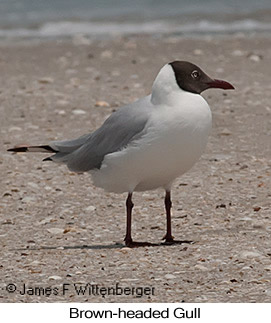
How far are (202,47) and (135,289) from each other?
419 inches

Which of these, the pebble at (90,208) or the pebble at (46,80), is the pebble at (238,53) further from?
the pebble at (90,208)

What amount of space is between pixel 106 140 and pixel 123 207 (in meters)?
1.17

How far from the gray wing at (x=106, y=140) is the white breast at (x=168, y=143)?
8 centimetres

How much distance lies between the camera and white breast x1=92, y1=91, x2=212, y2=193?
5.80 m

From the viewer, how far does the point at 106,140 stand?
6.21 metres

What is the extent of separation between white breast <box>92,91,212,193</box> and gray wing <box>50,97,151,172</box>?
0.25 feet

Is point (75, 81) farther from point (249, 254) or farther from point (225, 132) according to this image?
point (249, 254)

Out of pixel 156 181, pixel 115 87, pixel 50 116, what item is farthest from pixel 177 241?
pixel 115 87

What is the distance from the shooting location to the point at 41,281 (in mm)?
5477

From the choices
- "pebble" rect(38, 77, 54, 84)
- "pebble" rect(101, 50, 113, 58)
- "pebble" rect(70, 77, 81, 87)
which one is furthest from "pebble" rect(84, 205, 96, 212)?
"pebble" rect(101, 50, 113, 58)

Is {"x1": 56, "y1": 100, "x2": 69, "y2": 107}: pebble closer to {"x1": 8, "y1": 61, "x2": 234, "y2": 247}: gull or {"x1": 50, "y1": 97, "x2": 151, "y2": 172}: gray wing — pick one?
{"x1": 50, "y1": 97, "x2": 151, "y2": 172}: gray wing

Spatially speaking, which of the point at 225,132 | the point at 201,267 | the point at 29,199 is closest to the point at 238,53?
the point at 225,132

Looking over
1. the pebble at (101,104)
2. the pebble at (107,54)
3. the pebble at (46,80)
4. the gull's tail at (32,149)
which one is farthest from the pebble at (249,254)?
the pebble at (107,54)

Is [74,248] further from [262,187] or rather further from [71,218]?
[262,187]
